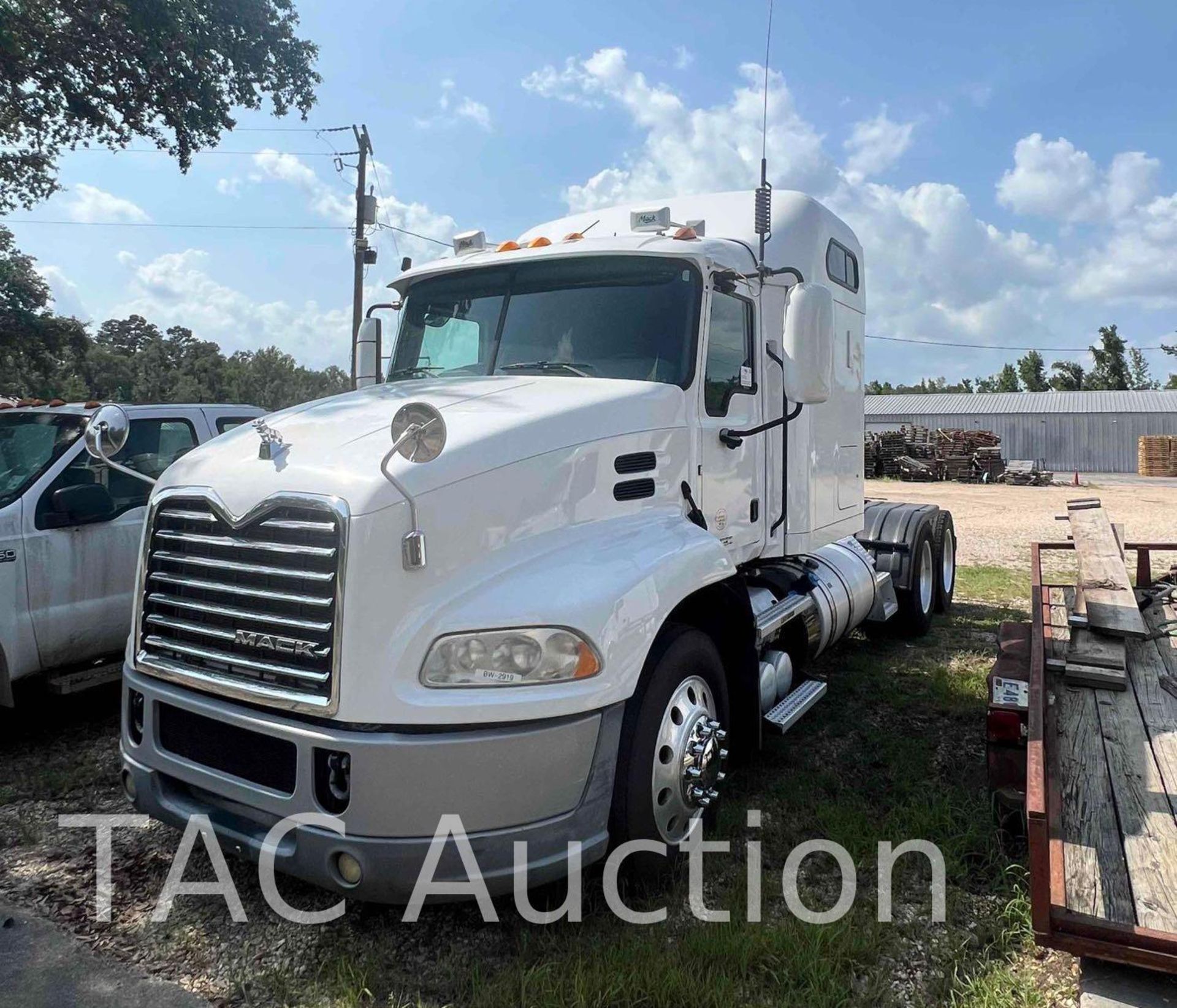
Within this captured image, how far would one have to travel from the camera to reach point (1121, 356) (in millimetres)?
69125

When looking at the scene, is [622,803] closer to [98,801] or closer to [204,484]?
[204,484]

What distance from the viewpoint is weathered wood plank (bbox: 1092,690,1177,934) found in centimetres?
288

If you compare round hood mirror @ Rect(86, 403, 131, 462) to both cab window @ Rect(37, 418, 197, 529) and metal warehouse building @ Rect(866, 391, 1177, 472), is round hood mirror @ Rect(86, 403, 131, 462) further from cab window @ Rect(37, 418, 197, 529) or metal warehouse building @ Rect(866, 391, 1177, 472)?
metal warehouse building @ Rect(866, 391, 1177, 472)

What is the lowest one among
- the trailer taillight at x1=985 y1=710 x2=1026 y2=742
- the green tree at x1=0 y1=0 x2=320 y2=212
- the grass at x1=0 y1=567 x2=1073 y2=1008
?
the grass at x1=0 y1=567 x2=1073 y2=1008

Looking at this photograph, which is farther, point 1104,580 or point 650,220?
point 1104,580

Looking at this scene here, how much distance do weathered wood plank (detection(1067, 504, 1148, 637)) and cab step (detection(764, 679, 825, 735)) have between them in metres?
1.66

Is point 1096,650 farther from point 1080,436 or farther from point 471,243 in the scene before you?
point 1080,436

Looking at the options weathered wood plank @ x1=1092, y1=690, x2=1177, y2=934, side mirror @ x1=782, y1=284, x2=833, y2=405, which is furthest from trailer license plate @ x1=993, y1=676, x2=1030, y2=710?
side mirror @ x1=782, y1=284, x2=833, y2=405

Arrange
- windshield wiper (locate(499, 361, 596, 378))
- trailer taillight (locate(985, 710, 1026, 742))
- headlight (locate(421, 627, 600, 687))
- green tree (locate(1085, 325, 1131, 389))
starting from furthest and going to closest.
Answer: green tree (locate(1085, 325, 1131, 389)) → windshield wiper (locate(499, 361, 596, 378)) → trailer taillight (locate(985, 710, 1026, 742)) → headlight (locate(421, 627, 600, 687))

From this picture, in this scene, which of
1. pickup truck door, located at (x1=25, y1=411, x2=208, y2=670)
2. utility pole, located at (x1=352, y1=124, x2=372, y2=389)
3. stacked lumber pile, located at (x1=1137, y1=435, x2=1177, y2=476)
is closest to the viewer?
pickup truck door, located at (x1=25, y1=411, x2=208, y2=670)

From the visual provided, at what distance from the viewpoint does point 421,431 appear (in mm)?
2934

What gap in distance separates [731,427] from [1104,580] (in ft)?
10.5

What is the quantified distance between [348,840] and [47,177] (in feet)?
54.6

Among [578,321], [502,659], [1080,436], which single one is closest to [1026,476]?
[1080,436]
